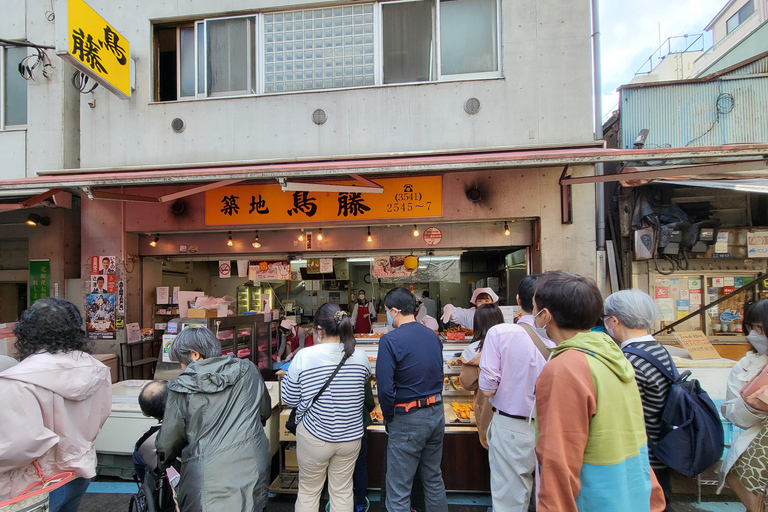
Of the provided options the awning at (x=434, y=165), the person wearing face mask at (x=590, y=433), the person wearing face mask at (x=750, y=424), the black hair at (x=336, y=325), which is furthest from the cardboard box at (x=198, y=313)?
the person wearing face mask at (x=750, y=424)

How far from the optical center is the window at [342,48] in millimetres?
6676

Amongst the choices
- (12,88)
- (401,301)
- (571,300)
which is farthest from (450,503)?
(12,88)

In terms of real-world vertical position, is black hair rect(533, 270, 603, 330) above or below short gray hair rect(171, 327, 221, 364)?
above

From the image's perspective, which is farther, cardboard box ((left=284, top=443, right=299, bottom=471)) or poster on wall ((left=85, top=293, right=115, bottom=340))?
poster on wall ((left=85, top=293, right=115, bottom=340))

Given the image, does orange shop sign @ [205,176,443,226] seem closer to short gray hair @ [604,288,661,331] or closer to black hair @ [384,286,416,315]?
black hair @ [384,286,416,315]

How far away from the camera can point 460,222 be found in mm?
6848

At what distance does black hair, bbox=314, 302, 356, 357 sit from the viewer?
3422mm

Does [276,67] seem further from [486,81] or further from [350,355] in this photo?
[350,355]

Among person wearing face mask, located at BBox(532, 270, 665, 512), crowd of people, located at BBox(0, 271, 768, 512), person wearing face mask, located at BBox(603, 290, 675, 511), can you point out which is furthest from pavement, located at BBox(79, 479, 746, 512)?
person wearing face mask, located at BBox(532, 270, 665, 512)

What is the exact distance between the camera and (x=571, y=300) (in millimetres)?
1937

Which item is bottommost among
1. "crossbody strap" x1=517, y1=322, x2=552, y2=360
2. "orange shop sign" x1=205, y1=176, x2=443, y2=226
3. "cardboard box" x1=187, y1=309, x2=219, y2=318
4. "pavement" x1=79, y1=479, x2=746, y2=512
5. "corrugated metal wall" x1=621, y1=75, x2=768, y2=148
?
"pavement" x1=79, y1=479, x2=746, y2=512

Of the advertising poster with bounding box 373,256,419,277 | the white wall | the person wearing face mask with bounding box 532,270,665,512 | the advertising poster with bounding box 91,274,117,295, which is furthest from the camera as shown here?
the advertising poster with bounding box 373,256,419,277

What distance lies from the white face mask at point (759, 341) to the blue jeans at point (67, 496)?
5151 millimetres

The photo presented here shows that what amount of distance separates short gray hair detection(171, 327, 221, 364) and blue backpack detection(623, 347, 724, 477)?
312cm
